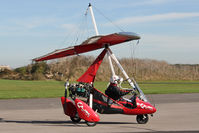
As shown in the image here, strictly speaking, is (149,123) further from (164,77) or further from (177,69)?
(177,69)

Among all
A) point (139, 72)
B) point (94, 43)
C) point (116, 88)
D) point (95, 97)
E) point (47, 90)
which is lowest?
point (47, 90)

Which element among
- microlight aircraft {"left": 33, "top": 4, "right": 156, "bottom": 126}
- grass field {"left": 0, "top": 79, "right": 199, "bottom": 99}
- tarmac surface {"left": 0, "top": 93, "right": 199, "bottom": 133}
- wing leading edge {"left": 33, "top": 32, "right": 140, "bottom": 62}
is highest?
wing leading edge {"left": 33, "top": 32, "right": 140, "bottom": 62}

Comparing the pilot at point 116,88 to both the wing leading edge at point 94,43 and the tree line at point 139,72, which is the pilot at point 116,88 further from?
the tree line at point 139,72

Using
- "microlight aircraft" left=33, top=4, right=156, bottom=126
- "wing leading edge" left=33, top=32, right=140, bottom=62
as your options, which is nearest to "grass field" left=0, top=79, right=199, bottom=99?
"microlight aircraft" left=33, top=4, right=156, bottom=126

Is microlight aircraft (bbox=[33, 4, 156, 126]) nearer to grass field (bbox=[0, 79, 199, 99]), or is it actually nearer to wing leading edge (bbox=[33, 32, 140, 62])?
wing leading edge (bbox=[33, 32, 140, 62])

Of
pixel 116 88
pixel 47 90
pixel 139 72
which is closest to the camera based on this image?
pixel 116 88

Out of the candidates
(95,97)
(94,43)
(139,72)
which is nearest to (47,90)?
(95,97)

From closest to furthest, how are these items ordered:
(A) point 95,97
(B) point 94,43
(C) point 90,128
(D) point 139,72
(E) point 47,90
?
(C) point 90,128 → (B) point 94,43 → (A) point 95,97 → (E) point 47,90 → (D) point 139,72

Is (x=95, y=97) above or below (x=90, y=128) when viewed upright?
above

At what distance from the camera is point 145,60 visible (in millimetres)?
54406

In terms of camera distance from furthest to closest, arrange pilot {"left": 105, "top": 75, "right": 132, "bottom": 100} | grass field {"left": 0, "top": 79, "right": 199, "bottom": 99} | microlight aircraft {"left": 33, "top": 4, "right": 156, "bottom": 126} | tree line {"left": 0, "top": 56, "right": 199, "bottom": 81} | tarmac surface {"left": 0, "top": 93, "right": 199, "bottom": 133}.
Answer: tree line {"left": 0, "top": 56, "right": 199, "bottom": 81} → grass field {"left": 0, "top": 79, "right": 199, "bottom": 99} → pilot {"left": 105, "top": 75, "right": 132, "bottom": 100} → microlight aircraft {"left": 33, "top": 4, "right": 156, "bottom": 126} → tarmac surface {"left": 0, "top": 93, "right": 199, "bottom": 133}

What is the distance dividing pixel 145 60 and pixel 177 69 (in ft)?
23.2

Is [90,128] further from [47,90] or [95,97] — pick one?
[47,90]

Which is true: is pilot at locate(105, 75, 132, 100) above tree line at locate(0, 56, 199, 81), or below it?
above
